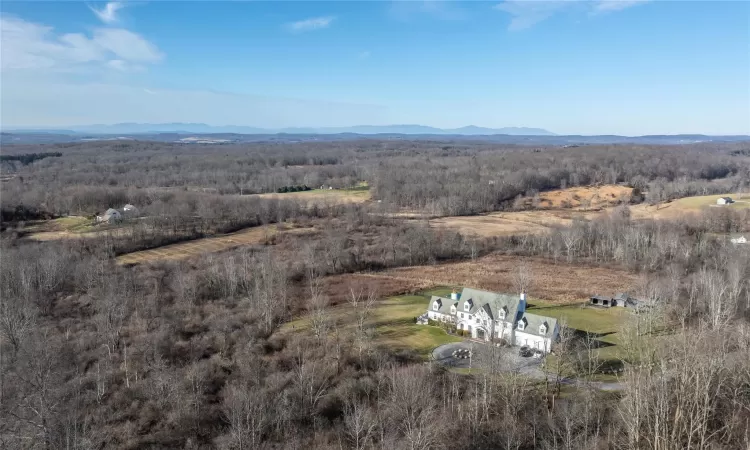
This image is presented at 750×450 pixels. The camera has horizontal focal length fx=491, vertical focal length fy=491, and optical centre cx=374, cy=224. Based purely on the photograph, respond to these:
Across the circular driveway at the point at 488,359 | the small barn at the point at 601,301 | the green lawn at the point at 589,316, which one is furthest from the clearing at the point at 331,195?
the circular driveway at the point at 488,359

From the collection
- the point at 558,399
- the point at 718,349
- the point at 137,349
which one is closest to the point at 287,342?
the point at 137,349

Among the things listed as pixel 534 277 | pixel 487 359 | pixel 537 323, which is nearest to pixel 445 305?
pixel 537 323

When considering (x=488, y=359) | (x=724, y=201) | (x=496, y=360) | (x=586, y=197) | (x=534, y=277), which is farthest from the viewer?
(x=586, y=197)

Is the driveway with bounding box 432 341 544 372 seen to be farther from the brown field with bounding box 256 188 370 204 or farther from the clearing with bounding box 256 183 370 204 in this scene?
the clearing with bounding box 256 183 370 204

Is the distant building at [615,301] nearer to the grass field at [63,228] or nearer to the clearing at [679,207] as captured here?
the clearing at [679,207]

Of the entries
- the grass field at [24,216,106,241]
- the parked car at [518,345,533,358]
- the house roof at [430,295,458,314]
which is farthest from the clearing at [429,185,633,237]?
the grass field at [24,216,106,241]

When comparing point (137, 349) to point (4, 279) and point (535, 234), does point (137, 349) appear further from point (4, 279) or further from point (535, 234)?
point (535, 234)

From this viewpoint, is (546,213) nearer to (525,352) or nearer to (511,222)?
(511,222)
